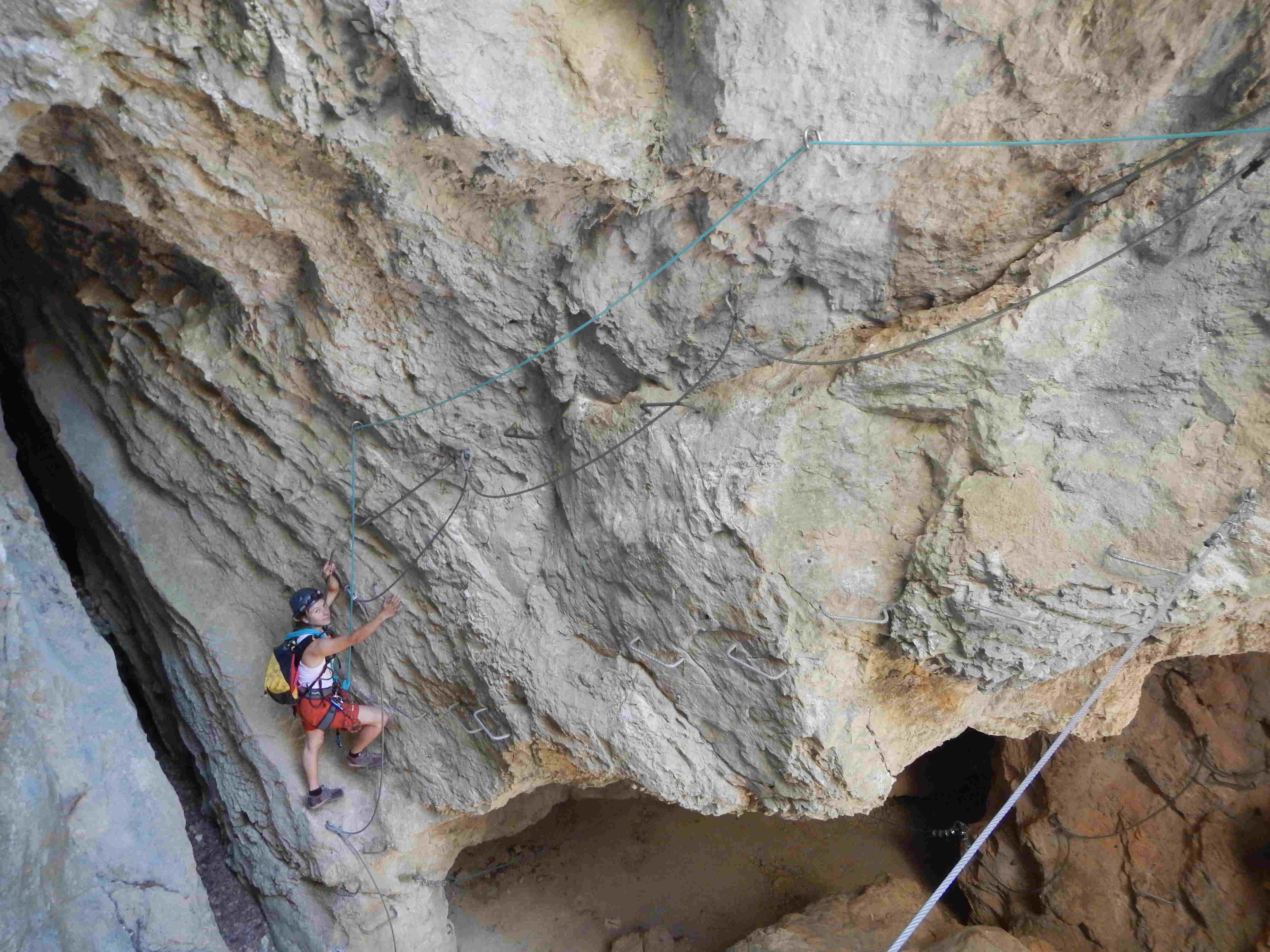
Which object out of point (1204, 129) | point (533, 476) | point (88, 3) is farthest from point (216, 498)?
point (1204, 129)

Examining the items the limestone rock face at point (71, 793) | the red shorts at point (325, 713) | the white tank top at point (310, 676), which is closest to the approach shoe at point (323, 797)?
the red shorts at point (325, 713)

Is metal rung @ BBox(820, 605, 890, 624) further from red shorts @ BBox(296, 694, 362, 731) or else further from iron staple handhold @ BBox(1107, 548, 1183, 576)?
red shorts @ BBox(296, 694, 362, 731)

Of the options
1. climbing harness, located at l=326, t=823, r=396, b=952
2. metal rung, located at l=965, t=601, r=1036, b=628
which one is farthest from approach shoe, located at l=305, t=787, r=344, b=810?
metal rung, located at l=965, t=601, r=1036, b=628

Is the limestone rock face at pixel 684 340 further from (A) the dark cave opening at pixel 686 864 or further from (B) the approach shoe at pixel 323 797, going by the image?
(A) the dark cave opening at pixel 686 864

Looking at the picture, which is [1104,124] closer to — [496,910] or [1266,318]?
[1266,318]

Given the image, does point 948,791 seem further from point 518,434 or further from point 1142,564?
point 518,434

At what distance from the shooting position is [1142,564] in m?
2.24

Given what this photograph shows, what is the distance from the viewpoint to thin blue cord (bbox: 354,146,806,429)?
223 centimetres

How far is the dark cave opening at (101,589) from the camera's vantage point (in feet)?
12.7

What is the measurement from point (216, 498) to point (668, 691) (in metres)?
2.22

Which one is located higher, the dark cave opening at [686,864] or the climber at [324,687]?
the climber at [324,687]

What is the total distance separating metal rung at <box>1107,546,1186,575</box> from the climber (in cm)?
262

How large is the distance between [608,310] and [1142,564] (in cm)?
181

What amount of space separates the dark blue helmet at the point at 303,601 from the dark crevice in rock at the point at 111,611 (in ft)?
4.74
